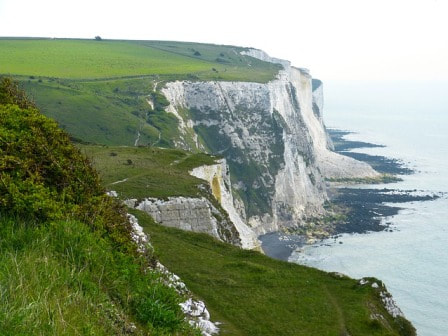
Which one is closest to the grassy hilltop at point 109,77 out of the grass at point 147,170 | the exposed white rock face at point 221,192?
the grass at point 147,170

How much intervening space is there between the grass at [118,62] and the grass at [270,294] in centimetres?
9165

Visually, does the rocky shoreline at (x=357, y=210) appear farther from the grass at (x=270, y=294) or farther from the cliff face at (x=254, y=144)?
the grass at (x=270, y=294)

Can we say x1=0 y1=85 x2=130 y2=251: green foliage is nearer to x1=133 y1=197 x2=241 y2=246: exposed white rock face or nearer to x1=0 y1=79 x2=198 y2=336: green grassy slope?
x1=0 y1=79 x2=198 y2=336: green grassy slope

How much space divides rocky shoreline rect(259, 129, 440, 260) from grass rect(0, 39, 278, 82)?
40.7 m

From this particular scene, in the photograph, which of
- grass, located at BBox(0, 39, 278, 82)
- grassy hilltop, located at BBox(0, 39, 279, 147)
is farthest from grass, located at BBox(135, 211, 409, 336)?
grass, located at BBox(0, 39, 278, 82)

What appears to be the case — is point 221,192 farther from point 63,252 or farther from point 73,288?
A: point 73,288

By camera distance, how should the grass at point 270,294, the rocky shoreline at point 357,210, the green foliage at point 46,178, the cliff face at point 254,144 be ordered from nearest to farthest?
the green foliage at point 46,178 < the grass at point 270,294 < the rocky shoreline at point 357,210 < the cliff face at point 254,144

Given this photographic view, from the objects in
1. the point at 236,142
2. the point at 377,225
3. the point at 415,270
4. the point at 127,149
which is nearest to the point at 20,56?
the point at 236,142

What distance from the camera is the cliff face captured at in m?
107

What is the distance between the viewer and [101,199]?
14.6 metres

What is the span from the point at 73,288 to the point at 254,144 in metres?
107

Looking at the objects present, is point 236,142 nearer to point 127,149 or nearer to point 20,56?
point 127,149

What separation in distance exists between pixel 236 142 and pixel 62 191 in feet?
327

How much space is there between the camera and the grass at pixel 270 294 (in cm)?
2066
